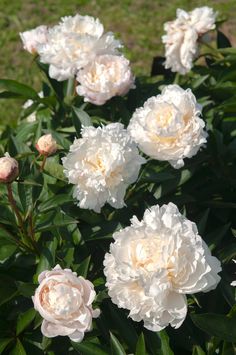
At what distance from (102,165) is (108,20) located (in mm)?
2959

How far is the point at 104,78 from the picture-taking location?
5.80 ft

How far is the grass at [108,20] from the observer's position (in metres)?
3.83

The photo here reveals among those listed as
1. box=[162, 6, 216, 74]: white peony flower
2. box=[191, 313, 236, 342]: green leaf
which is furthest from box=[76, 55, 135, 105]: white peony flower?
→ box=[191, 313, 236, 342]: green leaf

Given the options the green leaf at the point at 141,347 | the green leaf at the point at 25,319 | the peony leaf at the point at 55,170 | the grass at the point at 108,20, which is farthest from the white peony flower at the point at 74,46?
the grass at the point at 108,20

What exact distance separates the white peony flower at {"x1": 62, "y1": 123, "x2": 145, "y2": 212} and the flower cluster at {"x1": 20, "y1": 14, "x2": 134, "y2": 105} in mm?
393

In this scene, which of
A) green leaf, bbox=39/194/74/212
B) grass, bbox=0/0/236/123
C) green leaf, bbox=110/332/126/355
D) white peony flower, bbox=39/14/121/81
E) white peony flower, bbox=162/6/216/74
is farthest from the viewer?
grass, bbox=0/0/236/123

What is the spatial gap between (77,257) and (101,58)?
65 cm

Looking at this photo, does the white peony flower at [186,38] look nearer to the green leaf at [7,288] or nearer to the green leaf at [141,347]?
the green leaf at [7,288]

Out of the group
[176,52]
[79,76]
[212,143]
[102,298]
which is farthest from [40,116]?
[102,298]

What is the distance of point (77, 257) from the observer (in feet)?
4.96

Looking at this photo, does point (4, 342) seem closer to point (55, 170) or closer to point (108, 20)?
point (55, 170)

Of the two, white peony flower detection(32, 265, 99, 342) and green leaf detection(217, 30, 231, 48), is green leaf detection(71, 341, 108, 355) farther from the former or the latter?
green leaf detection(217, 30, 231, 48)

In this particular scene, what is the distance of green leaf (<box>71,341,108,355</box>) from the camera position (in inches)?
50.7

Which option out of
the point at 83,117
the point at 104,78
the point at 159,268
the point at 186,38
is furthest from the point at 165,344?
the point at 186,38
